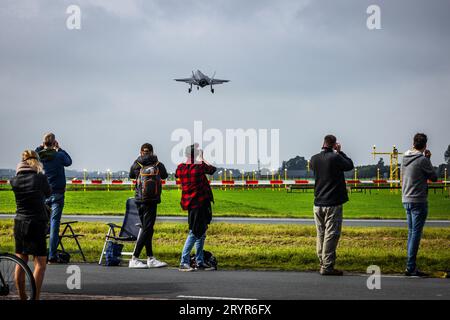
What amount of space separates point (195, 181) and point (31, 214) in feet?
12.3

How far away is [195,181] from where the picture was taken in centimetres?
1135

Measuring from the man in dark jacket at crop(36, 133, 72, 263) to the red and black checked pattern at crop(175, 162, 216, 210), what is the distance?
90.9 inches

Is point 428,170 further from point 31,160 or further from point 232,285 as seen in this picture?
point 31,160

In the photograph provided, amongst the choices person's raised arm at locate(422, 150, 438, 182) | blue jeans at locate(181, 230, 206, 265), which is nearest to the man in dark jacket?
blue jeans at locate(181, 230, 206, 265)

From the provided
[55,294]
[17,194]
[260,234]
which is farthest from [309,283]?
[260,234]

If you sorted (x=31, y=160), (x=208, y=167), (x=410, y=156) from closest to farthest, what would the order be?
1. (x=31, y=160)
2. (x=410, y=156)
3. (x=208, y=167)

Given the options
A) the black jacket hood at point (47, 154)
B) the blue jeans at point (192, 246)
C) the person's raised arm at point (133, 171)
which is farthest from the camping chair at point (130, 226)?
the black jacket hood at point (47, 154)

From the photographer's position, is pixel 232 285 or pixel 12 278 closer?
pixel 12 278

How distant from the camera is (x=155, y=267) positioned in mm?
11828

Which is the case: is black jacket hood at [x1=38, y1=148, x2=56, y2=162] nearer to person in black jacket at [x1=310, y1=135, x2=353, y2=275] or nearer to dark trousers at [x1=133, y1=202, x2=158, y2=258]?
dark trousers at [x1=133, y1=202, x2=158, y2=258]

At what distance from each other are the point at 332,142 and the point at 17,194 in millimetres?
→ 4822

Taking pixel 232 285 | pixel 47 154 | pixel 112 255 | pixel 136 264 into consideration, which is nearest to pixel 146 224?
pixel 136 264

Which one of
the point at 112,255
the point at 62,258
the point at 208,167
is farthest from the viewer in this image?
the point at 62,258
